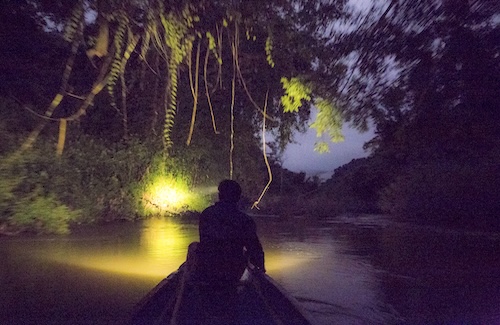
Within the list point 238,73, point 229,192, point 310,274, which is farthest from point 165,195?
point 229,192

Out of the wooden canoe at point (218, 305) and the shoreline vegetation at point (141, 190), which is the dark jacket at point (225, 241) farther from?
the shoreline vegetation at point (141, 190)

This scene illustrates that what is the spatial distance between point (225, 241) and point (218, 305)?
638 millimetres

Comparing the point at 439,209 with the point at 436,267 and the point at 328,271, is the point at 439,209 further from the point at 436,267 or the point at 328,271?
the point at 328,271

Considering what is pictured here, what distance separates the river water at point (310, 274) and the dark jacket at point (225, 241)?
134cm

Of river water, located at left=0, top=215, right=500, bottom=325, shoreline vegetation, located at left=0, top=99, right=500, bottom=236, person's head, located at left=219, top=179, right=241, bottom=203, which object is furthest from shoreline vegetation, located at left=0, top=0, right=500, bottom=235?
person's head, located at left=219, top=179, right=241, bottom=203

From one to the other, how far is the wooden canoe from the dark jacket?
8.2 inches

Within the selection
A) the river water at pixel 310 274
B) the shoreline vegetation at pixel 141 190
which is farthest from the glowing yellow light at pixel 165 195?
the river water at pixel 310 274

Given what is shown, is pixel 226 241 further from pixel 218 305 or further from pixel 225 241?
pixel 218 305

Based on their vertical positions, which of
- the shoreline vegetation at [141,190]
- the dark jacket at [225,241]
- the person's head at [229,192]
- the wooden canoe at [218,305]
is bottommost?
the wooden canoe at [218,305]

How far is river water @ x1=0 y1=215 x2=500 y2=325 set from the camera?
699 cm

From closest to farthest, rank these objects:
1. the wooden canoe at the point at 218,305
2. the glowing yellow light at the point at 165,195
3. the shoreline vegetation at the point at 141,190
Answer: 1. the wooden canoe at the point at 218,305
2. the shoreline vegetation at the point at 141,190
3. the glowing yellow light at the point at 165,195

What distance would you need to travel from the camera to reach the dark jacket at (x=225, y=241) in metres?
4.78

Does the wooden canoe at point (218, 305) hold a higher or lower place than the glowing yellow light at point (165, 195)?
lower

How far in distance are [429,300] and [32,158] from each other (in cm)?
612
